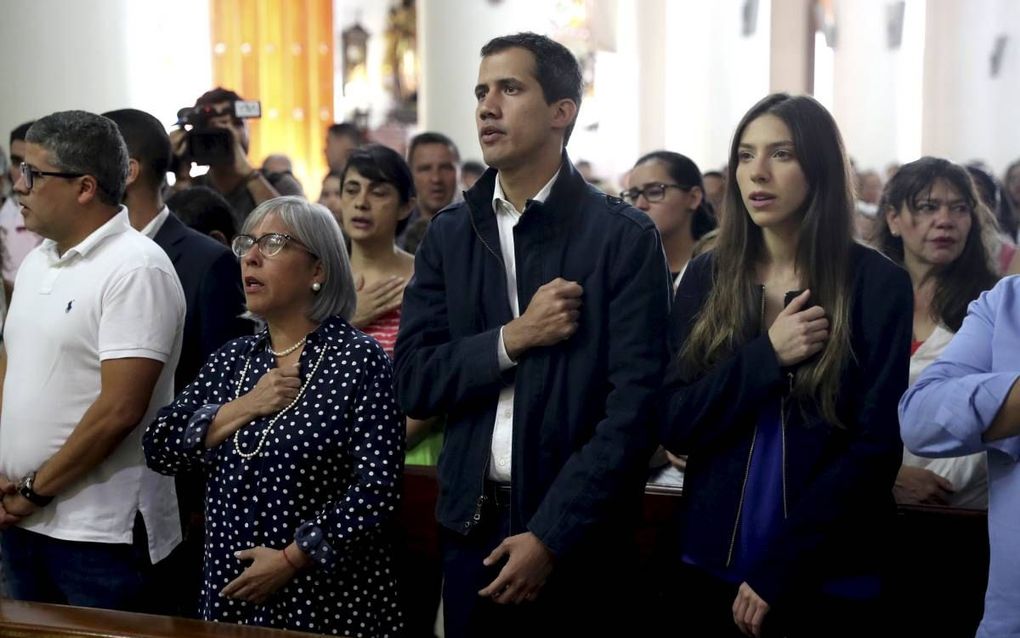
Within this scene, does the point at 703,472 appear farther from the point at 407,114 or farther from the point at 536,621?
the point at 407,114

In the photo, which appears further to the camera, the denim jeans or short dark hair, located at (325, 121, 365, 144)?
short dark hair, located at (325, 121, 365, 144)

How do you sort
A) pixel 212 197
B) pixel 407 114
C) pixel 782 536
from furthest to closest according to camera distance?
pixel 407 114, pixel 212 197, pixel 782 536

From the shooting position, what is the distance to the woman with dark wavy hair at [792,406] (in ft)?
7.21

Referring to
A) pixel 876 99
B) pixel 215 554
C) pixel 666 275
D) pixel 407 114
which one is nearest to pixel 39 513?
pixel 215 554

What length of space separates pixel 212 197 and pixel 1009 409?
2.64m

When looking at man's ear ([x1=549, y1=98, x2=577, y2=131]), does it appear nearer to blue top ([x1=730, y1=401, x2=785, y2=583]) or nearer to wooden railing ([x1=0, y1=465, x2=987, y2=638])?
blue top ([x1=730, y1=401, x2=785, y2=583])

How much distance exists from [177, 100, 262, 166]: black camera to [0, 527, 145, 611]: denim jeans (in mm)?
1866

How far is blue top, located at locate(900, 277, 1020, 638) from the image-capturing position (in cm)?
197

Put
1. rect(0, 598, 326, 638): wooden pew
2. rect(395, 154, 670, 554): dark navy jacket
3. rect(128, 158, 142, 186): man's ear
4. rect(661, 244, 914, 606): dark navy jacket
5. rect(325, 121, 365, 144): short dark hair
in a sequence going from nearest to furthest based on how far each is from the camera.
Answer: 1. rect(0, 598, 326, 638): wooden pew
2. rect(661, 244, 914, 606): dark navy jacket
3. rect(395, 154, 670, 554): dark navy jacket
4. rect(128, 158, 142, 186): man's ear
5. rect(325, 121, 365, 144): short dark hair

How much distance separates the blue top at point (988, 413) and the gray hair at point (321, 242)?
1176mm

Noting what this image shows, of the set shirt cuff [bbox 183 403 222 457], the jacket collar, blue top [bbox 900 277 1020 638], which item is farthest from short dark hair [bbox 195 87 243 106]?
blue top [bbox 900 277 1020 638]

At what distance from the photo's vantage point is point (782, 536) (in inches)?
86.1

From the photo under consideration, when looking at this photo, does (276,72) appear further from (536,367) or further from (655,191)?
(536,367)

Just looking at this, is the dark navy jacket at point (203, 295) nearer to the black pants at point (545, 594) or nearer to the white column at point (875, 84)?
the black pants at point (545, 594)
